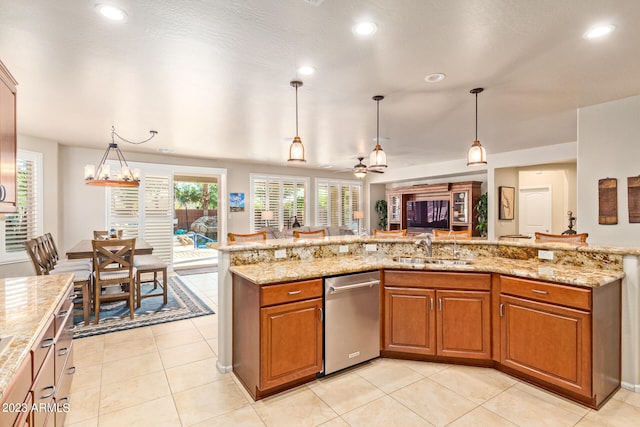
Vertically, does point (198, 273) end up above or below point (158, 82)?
below

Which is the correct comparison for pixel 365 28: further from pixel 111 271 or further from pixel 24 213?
pixel 24 213

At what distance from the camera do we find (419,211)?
29.4ft

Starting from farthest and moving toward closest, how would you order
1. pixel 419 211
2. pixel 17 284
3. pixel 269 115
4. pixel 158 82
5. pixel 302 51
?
pixel 419 211
pixel 269 115
pixel 158 82
pixel 302 51
pixel 17 284

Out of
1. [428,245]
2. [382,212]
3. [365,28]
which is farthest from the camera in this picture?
[382,212]

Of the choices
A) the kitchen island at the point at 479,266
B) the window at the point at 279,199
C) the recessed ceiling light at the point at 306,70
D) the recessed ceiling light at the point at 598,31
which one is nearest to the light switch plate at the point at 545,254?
the kitchen island at the point at 479,266

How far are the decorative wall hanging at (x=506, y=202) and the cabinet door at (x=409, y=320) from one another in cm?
507

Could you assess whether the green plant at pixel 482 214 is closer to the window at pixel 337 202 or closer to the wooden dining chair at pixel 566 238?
the window at pixel 337 202

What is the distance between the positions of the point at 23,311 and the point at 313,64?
98.3 inches

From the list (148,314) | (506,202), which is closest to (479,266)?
(148,314)

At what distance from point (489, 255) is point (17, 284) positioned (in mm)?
3884

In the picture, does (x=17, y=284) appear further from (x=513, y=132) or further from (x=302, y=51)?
(x=513, y=132)

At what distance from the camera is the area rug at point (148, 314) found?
374cm

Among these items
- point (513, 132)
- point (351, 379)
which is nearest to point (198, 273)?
point (351, 379)

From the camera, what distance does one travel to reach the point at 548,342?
7.68ft
